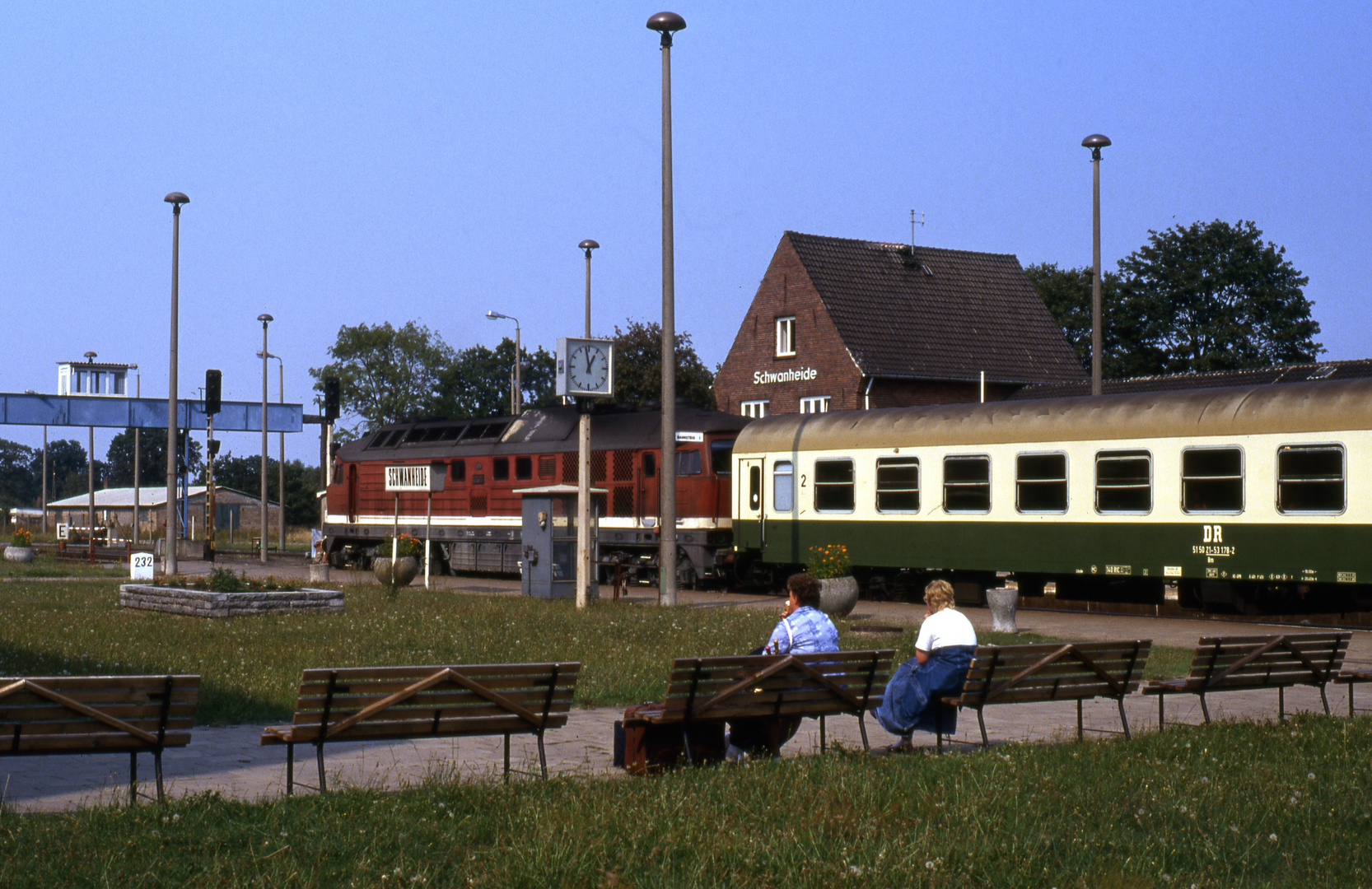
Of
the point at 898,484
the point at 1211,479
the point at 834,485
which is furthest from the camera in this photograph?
the point at 834,485

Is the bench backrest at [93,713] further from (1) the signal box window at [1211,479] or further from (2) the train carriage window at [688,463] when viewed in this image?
(2) the train carriage window at [688,463]

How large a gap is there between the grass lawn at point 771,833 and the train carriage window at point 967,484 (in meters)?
15.5

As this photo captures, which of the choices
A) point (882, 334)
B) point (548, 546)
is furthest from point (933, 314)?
point (548, 546)

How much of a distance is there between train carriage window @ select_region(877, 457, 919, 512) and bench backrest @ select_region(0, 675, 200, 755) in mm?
19180

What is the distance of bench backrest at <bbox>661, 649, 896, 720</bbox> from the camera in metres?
9.43

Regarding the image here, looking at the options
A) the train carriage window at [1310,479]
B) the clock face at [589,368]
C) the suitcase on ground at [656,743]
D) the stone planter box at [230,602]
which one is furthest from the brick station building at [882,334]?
the suitcase on ground at [656,743]

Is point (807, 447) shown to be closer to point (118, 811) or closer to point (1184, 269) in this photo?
point (118, 811)

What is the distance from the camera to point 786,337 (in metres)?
48.5

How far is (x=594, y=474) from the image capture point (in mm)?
32719

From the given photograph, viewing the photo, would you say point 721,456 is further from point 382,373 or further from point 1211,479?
point 382,373

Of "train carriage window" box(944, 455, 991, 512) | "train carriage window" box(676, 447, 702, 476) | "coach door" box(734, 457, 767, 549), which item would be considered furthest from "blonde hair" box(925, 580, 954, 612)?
"train carriage window" box(676, 447, 702, 476)

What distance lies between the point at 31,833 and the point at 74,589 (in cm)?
2238

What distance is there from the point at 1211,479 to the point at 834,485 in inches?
295

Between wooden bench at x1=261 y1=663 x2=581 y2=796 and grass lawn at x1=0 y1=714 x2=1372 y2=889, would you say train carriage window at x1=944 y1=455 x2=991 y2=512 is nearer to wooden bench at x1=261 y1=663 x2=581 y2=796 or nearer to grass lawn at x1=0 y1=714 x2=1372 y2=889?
grass lawn at x1=0 y1=714 x2=1372 y2=889
